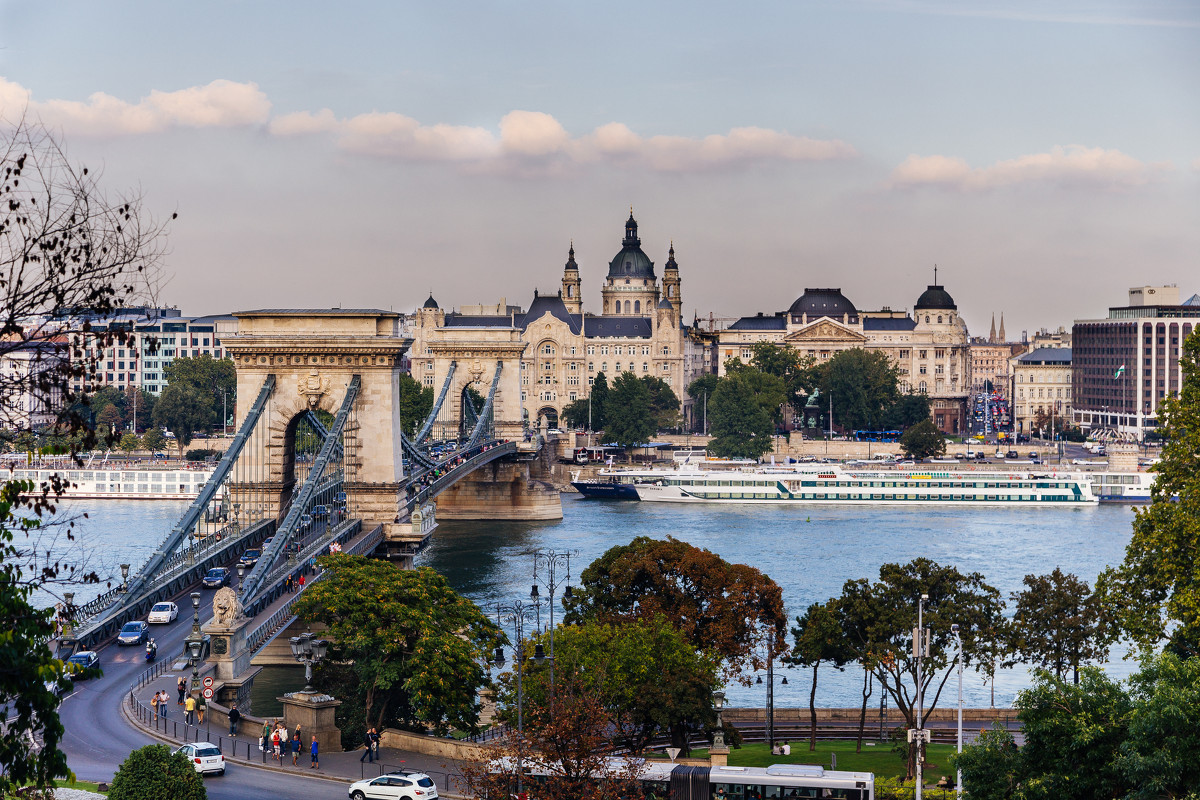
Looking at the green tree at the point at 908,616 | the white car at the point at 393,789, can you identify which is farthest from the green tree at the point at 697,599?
the white car at the point at 393,789

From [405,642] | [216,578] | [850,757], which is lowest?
[850,757]

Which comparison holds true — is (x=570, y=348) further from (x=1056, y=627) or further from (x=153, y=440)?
(x=1056, y=627)

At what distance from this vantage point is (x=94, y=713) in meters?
30.2

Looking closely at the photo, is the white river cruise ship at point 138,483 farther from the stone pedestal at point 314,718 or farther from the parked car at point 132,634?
the stone pedestal at point 314,718

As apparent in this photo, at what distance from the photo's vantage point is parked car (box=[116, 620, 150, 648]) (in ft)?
118

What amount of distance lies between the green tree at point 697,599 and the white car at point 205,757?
1400 cm

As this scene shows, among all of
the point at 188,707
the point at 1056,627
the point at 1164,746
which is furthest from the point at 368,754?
the point at 1056,627

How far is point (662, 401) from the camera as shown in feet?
483

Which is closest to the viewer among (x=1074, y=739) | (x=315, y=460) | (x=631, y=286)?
(x=1074, y=739)

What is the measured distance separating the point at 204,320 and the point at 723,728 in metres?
144

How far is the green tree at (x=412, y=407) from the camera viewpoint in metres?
108

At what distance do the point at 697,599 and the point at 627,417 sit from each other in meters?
82.6

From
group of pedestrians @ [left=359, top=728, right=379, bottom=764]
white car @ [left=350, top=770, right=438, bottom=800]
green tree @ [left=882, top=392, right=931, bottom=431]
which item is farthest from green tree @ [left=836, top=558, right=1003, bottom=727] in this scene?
green tree @ [left=882, top=392, right=931, bottom=431]

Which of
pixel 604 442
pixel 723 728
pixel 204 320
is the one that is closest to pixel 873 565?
pixel 723 728
